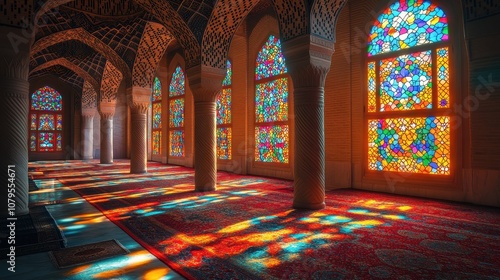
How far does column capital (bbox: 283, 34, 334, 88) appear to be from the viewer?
5.34 meters

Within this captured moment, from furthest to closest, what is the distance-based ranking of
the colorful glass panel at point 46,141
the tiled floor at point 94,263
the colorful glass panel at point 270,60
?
1. the colorful glass panel at point 46,141
2. the colorful glass panel at point 270,60
3. the tiled floor at point 94,263

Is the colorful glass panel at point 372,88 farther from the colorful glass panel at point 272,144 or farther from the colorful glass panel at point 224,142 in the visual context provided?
the colorful glass panel at point 224,142

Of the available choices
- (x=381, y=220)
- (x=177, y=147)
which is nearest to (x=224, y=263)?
(x=381, y=220)

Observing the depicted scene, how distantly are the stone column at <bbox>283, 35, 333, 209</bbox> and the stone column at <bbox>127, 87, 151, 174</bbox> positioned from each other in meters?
6.95

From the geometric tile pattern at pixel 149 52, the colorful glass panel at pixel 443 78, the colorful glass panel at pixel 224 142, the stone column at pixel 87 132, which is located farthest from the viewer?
the stone column at pixel 87 132

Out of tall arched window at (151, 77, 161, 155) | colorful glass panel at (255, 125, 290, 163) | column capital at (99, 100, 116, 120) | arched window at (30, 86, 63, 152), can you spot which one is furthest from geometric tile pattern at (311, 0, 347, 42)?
arched window at (30, 86, 63, 152)

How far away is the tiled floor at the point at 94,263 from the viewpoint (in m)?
2.76

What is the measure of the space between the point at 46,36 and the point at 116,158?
10.5 metres

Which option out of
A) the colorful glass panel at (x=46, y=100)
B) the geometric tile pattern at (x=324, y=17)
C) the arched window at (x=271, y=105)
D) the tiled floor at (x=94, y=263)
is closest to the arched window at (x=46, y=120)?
the colorful glass panel at (x=46, y=100)

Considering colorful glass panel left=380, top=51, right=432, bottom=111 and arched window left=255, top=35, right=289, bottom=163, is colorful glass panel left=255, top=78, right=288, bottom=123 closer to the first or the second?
arched window left=255, top=35, right=289, bottom=163

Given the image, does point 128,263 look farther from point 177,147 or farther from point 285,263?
point 177,147

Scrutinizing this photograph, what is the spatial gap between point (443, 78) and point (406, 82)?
2.31ft

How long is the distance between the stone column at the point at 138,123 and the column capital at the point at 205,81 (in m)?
3.94

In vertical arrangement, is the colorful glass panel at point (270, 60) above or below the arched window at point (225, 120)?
above
